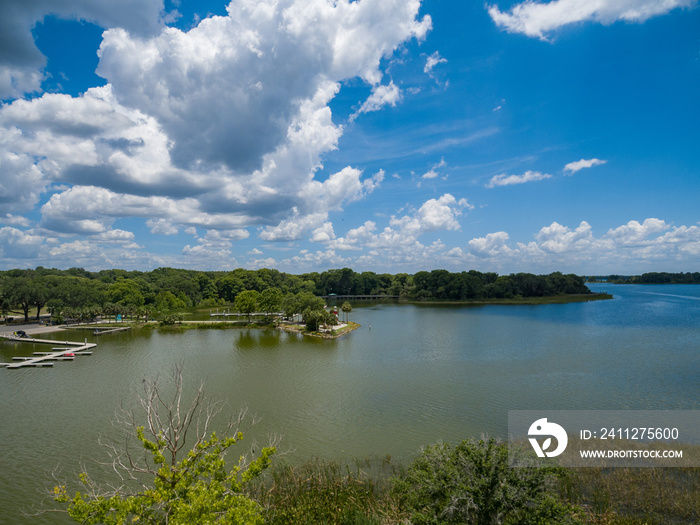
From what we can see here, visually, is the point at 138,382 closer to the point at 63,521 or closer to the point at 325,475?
the point at 63,521

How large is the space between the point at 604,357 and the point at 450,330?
64.3ft

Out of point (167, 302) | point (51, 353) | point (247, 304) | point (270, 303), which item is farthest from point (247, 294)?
point (51, 353)

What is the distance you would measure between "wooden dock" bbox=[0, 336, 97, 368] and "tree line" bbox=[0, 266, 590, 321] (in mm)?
13877

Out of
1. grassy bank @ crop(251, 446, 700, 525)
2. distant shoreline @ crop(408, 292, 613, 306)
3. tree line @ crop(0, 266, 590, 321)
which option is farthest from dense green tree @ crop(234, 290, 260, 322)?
distant shoreline @ crop(408, 292, 613, 306)

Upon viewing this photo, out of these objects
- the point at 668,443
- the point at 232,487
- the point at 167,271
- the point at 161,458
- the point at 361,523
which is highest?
the point at 167,271

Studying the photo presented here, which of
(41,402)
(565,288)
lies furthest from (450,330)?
(565,288)

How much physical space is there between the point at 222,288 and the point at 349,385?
251ft

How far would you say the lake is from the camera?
16266mm

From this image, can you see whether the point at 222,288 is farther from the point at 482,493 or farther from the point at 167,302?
the point at 482,493

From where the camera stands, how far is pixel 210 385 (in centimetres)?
2461

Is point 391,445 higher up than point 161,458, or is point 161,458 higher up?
point 161,458

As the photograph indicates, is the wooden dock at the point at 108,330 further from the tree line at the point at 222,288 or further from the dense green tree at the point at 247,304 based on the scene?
the dense green tree at the point at 247,304

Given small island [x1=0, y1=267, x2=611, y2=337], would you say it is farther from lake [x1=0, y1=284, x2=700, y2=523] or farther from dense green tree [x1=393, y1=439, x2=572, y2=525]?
dense green tree [x1=393, y1=439, x2=572, y2=525]

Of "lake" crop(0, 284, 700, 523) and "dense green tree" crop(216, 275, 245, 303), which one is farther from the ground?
"dense green tree" crop(216, 275, 245, 303)
